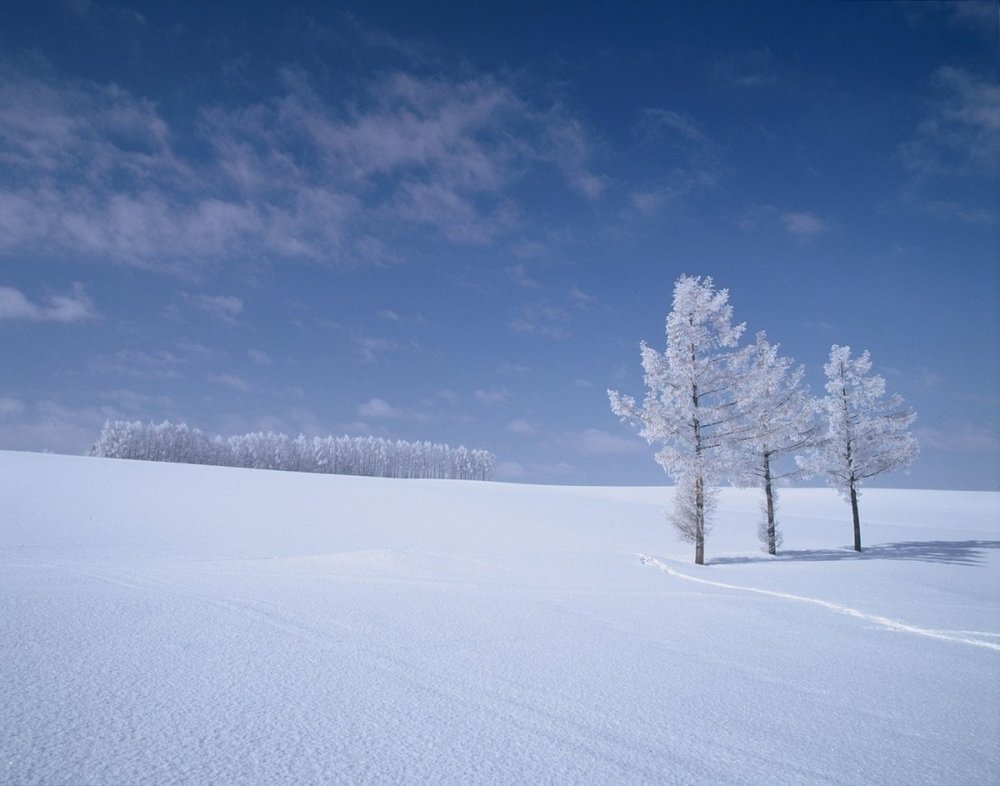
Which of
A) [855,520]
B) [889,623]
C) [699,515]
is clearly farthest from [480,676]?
[855,520]

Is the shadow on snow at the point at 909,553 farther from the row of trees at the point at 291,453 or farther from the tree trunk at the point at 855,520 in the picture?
Answer: the row of trees at the point at 291,453

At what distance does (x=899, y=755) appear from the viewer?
338cm

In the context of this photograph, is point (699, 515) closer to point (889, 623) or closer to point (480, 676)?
point (889, 623)

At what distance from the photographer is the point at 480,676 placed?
14.2ft

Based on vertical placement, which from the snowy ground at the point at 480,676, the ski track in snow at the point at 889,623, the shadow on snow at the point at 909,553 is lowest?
the shadow on snow at the point at 909,553

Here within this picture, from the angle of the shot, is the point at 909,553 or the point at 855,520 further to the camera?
the point at 855,520

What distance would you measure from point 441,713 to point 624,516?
118 ft

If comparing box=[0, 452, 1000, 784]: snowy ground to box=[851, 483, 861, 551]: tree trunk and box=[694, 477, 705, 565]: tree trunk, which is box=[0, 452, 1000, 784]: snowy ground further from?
box=[851, 483, 861, 551]: tree trunk

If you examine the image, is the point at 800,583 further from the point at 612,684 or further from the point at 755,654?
the point at 612,684

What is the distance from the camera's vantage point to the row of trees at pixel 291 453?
110 meters

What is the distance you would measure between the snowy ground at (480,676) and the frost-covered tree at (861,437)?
15950 mm

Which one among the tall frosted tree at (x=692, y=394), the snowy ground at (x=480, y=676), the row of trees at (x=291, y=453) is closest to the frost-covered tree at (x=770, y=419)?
the tall frosted tree at (x=692, y=394)

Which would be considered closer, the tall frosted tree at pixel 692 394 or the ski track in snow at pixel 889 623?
the ski track in snow at pixel 889 623

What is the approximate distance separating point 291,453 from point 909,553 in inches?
4884
